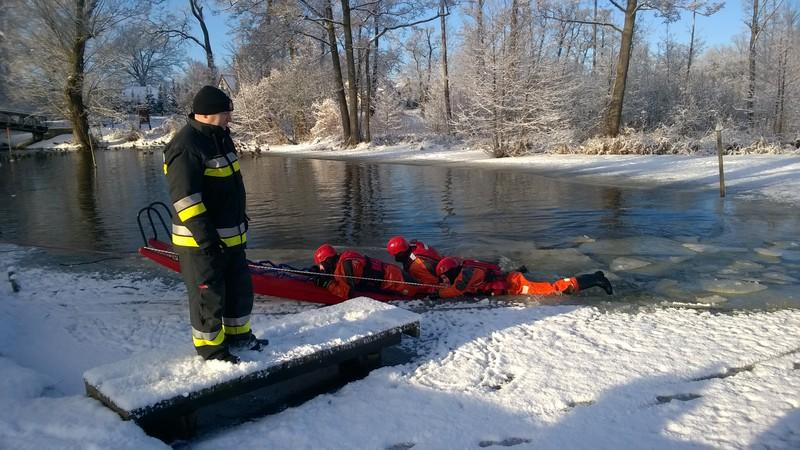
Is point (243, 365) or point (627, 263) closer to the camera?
point (243, 365)

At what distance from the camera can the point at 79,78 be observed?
3588 centimetres

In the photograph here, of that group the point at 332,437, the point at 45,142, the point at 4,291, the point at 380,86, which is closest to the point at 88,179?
the point at 4,291

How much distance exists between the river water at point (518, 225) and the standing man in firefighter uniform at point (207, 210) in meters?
4.29

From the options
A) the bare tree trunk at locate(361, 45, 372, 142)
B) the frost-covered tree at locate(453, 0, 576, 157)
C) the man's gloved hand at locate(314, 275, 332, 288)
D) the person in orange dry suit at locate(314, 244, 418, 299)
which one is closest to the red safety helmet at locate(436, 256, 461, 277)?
the person in orange dry suit at locate(314, 244, 418, 299)

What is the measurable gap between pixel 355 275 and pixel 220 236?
104 inches

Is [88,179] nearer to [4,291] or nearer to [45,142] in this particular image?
[4,291]

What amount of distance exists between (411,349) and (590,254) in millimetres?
4469

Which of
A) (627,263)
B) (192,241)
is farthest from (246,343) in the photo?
(627,263)

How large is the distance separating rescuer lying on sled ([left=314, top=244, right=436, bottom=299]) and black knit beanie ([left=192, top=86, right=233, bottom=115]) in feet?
9.32

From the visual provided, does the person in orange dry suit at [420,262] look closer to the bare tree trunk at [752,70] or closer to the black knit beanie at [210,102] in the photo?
the black knit beanie at [210,102]

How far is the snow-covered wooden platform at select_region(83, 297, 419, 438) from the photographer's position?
3.30 meters

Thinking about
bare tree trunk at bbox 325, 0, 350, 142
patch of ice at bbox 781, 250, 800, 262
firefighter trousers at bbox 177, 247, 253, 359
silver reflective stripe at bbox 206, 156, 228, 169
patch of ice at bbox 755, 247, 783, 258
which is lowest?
patch of ice at bbox 781, 250, 800, 262

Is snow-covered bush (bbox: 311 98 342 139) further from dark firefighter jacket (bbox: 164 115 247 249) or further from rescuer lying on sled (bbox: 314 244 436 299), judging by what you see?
dark firefighter jacket (bbox: 164 115 247 249)

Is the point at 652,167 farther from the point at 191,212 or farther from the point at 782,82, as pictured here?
the point at 782,82
